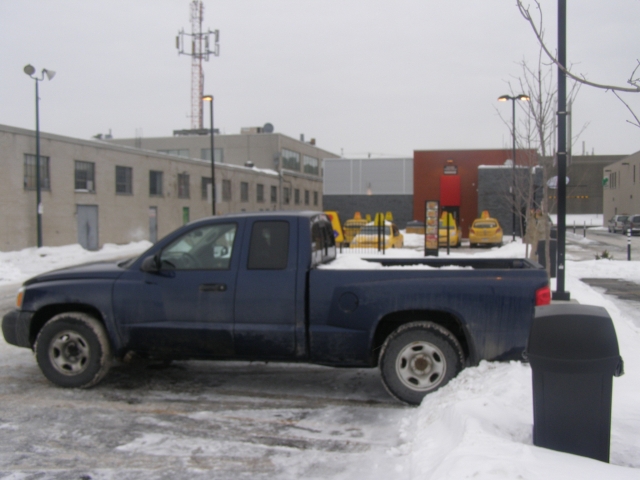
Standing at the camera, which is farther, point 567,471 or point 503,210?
point 503,210

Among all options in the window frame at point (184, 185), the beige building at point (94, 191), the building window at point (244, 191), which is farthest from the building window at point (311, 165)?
the window frame at point (184, 185)

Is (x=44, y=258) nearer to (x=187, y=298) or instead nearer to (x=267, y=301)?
(x=187, y=298)

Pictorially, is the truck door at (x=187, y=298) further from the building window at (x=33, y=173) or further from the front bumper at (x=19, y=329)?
the building window at (x=33, y=173)

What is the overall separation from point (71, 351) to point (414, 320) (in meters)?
3.51

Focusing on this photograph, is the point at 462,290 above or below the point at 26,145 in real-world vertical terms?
below

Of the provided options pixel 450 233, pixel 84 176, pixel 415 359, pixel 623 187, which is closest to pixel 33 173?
pixel 84 176

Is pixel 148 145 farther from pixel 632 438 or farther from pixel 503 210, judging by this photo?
pixel 632 438

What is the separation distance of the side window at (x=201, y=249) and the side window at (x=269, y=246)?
0.79ft

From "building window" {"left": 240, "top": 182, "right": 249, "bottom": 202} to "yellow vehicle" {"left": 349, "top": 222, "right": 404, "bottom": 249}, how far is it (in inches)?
1075

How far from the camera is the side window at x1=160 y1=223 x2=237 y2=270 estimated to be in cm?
627

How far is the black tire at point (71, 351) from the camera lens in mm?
6305

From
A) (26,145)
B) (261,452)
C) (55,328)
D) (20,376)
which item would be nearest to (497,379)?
(261,452)

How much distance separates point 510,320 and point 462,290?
0.51m

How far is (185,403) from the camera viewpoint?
19.8 ft
